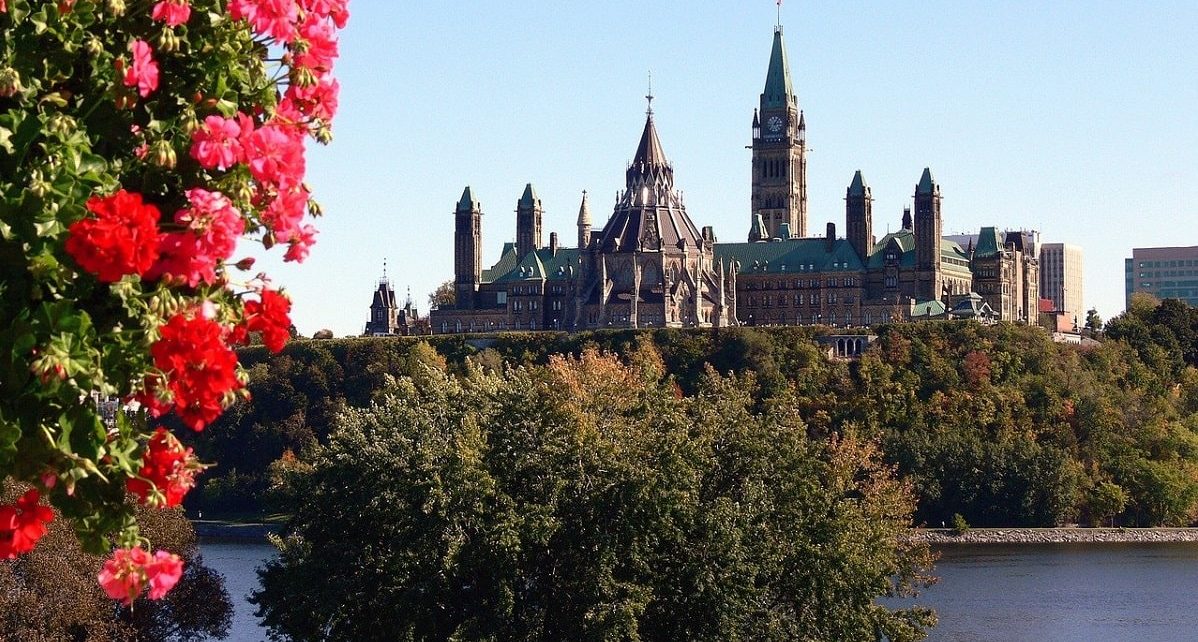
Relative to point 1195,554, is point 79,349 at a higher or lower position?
higher

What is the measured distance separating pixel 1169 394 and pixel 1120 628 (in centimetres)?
7703

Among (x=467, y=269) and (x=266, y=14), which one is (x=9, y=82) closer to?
(x=266, y=14)

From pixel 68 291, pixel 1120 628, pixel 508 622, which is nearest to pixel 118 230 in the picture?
pixel 68 291

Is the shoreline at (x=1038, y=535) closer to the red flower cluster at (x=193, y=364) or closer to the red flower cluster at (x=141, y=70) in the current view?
the red flower cluster at (x=193, y=364)

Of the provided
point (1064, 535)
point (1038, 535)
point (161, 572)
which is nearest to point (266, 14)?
point (161, 572)

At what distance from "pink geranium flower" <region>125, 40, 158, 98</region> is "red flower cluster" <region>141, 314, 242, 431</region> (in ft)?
4.18

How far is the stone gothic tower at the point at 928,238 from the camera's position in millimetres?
179250

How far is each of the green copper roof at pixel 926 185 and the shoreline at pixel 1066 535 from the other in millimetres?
66688

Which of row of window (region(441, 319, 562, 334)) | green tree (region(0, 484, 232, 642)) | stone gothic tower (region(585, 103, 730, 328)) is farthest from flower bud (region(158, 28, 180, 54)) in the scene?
row of window (region(441, 319, 562, 334))

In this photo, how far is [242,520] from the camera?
127500mm

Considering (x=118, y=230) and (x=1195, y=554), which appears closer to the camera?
(x=118, y=230)

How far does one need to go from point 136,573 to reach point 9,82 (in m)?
2.83

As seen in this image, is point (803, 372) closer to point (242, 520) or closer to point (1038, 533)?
point (1038, 533)

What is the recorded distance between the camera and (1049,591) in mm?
87562
